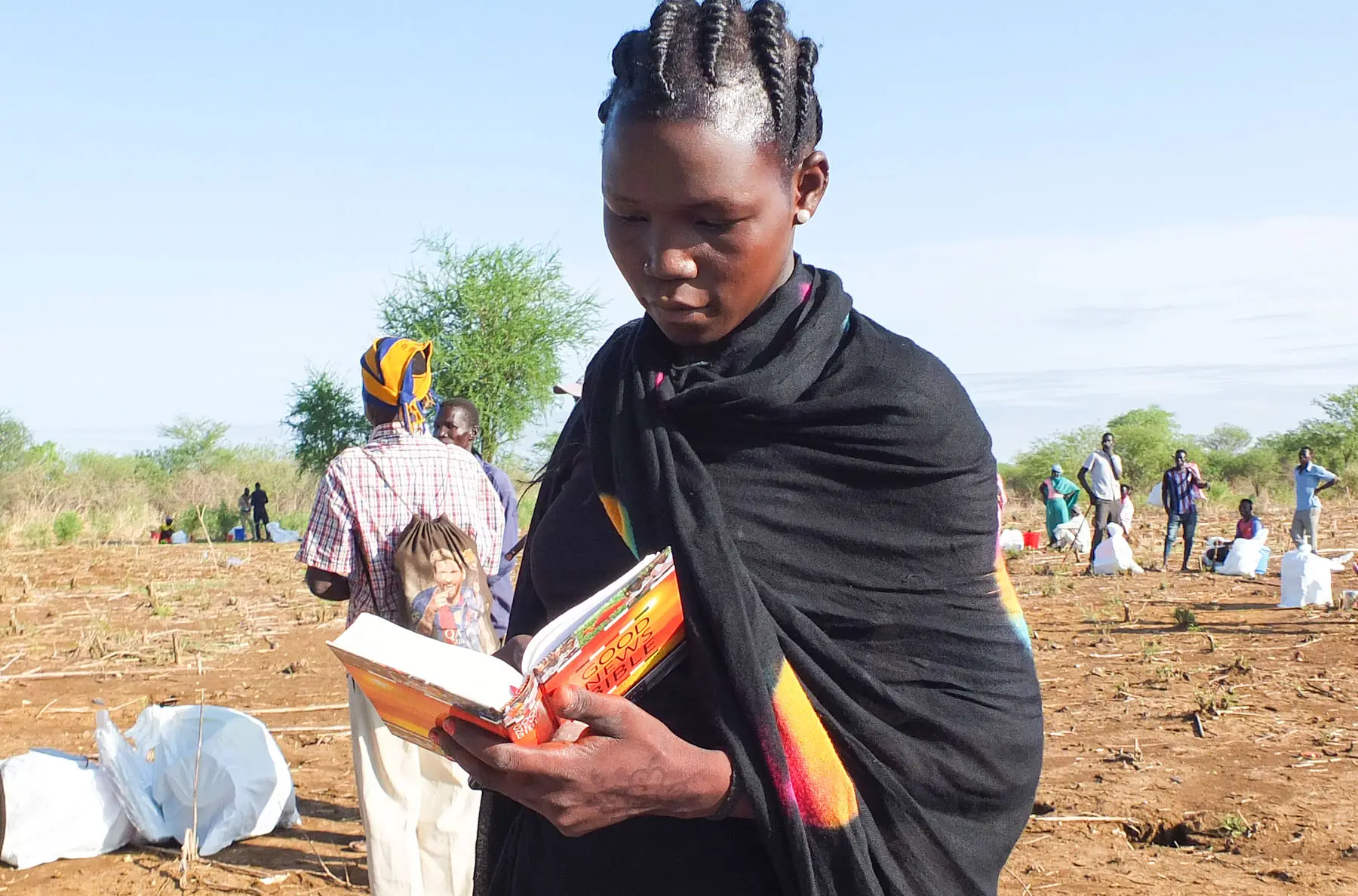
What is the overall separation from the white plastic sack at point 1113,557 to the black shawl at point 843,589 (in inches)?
556

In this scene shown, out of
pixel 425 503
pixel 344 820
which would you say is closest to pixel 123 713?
pixel 344 820

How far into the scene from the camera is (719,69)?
1.43 meters

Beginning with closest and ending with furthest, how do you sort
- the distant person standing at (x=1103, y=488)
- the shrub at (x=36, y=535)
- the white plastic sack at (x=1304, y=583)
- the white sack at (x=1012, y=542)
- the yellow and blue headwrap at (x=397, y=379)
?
the yellow and blue headwrap at (x=397, y=379) < the white plastic sack at (x=1304, y=583) < the distant person standing at (x=1103, y=488) < the white sack at (x=1012, y=542) < the shrub at (x=36, y=535)

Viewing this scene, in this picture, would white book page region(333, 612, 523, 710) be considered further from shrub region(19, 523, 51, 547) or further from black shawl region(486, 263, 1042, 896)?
shrub region(19, 523, 51, 547)

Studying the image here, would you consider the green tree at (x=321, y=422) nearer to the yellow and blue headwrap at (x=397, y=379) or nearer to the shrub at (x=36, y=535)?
the shrub at (x=36, y=535)

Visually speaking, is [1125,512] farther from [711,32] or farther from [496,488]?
[711,32]

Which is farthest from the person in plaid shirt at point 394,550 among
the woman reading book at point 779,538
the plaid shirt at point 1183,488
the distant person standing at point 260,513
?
the distant person standing at point 260,513

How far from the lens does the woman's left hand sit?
1277 mm

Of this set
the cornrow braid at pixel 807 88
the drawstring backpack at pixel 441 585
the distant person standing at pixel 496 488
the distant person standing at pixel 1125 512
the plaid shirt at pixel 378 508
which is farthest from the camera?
the distant person standing at pixel 1125 512

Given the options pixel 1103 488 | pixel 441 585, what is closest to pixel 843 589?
pixel 441 585

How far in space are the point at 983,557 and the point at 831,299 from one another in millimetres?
356

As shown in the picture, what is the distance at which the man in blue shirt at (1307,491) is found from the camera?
13609 mm

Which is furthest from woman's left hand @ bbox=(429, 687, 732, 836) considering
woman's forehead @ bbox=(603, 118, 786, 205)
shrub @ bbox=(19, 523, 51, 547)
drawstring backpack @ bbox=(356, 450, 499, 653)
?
shrub @ bbox=(19, 523, 51, 547)

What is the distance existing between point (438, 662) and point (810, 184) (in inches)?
28.2
